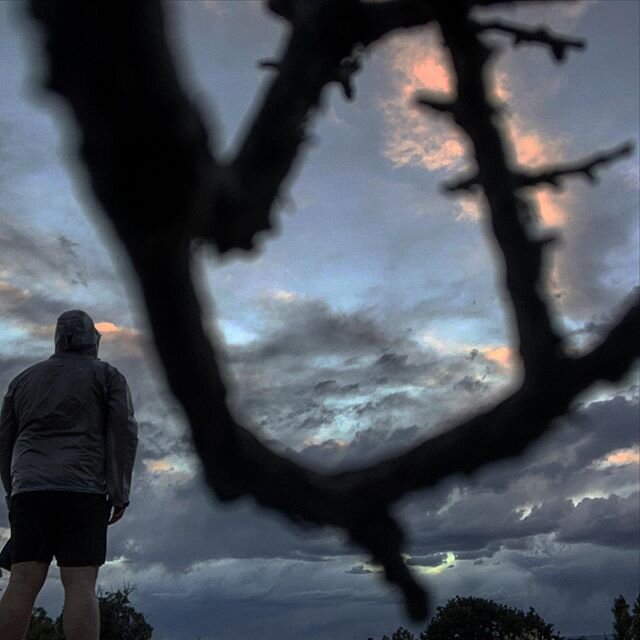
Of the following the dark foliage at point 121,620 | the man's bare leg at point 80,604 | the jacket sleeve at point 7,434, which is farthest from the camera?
the dark foliage at point 121,620

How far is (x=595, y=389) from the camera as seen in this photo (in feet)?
3.07

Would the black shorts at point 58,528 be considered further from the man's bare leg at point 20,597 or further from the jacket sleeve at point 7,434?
the jacket sleeve at point 7,434

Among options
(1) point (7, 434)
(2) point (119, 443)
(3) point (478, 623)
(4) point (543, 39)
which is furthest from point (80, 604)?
(3) point (478, 623)

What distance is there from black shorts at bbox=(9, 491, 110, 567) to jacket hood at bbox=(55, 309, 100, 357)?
35.3 inches

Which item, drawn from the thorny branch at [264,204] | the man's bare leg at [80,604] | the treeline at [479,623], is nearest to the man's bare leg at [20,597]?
the man's bare leg at [80,604]

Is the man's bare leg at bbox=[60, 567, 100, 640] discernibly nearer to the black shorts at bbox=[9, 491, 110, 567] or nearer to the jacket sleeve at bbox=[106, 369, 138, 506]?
the black shorts at bbox=[9, 491, 110, 567]

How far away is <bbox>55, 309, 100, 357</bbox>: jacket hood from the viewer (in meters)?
5.39

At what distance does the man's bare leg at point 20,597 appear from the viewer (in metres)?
5.25

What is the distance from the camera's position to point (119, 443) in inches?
217

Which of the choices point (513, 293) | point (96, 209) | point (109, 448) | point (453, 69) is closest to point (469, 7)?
point (453, 69)

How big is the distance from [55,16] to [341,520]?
0.61 meters

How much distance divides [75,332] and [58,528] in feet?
3.98

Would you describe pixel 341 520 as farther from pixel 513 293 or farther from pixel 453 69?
pixel 453 69

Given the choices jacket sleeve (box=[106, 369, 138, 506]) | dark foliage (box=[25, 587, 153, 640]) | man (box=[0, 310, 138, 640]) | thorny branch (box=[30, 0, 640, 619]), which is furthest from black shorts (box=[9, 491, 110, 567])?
dark foliage (box=[25, 587, 153, 640])
